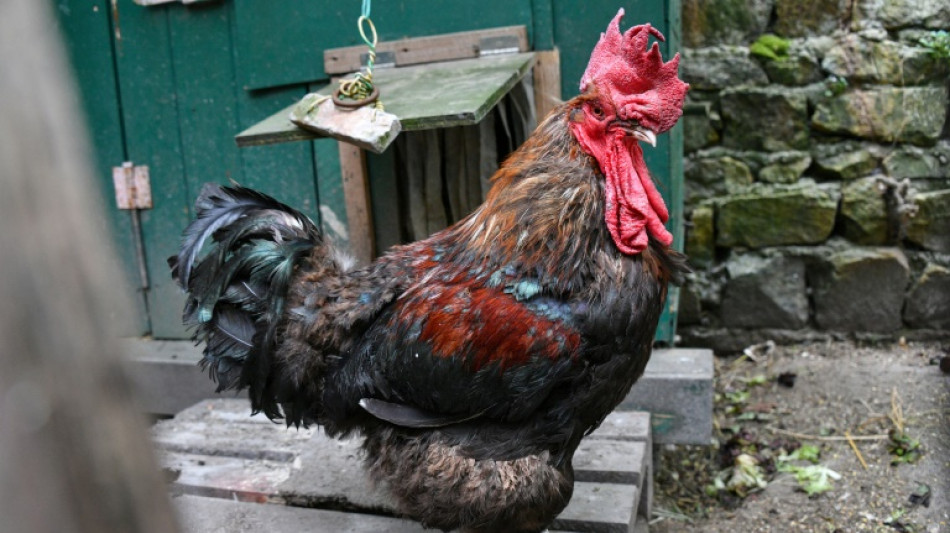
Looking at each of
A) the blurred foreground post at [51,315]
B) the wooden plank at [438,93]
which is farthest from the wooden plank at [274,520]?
the blurred foreground post at [51,315]

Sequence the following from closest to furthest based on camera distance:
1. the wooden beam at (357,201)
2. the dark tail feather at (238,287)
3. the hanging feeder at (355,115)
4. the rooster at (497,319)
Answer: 1. the rooster at (497,319)
2. the dark tail feather at (238,287)
3. the hanging feeder at (355,115)
4. the wooden beam at (357,201)

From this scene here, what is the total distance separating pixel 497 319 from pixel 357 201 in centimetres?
189

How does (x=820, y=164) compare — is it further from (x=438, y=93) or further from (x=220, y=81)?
(x=220, y=81)

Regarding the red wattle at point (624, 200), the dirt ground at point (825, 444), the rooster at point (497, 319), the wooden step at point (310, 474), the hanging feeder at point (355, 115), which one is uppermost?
the hanging feeder at point (355, 115)

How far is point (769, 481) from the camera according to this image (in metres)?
3.79

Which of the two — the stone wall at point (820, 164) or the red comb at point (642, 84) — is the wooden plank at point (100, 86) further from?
the stone wall at point (820, 164)

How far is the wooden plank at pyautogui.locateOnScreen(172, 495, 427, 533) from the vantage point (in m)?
2.97

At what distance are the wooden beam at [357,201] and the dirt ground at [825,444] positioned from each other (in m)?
2.10

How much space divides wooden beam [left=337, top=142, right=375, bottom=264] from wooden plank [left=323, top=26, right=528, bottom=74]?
46 cm

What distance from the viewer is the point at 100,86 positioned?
455 cm

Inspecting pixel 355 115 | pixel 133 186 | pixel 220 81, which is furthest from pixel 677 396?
pixel 133 186

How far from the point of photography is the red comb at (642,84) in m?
2.39

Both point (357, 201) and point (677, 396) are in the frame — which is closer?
point (677, 396)

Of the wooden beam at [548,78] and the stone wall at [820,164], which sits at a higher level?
the wooden beam at [548,78]
